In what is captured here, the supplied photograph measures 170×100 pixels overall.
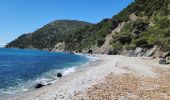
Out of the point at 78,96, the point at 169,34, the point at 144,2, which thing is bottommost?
the point at 78,96

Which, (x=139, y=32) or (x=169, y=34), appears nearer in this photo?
(x=169, y=34)

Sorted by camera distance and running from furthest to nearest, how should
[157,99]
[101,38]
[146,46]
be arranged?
[101,38], [146,46], [157,99]

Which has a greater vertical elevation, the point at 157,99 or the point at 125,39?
the point at 125,39

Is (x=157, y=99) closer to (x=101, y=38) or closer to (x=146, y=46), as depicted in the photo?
(x=146, y=46)

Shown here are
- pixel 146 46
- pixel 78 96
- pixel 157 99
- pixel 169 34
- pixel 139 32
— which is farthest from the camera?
pixel 139 32

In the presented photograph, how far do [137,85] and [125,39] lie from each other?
385 ft

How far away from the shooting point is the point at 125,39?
477 feet

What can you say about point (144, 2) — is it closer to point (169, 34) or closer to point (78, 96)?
point (169, 34)

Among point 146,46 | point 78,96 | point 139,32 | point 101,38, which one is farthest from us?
point 101,38

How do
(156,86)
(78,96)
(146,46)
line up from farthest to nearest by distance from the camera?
(146,46), (156,86), (78,96)

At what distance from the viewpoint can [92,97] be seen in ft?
77.8

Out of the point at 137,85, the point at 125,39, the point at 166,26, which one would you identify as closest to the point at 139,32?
the point at 125,39

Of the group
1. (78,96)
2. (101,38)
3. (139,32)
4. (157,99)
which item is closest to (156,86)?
(157,99)

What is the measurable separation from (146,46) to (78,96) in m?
87.7
